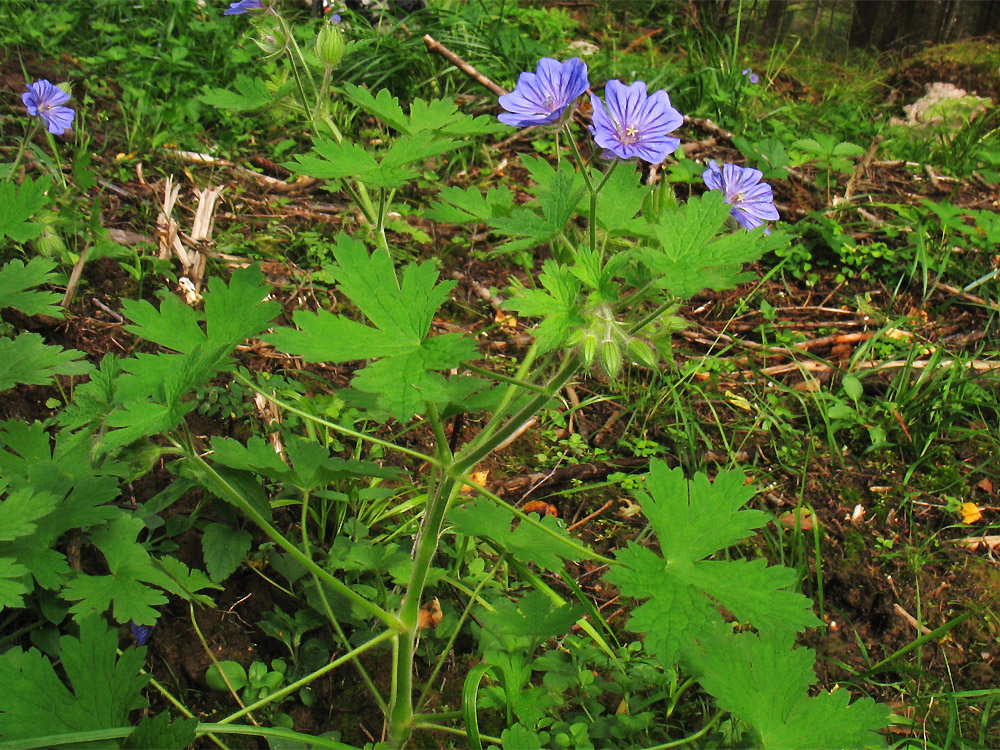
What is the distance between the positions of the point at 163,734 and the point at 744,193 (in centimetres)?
126

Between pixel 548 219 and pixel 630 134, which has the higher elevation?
pixel 630 134

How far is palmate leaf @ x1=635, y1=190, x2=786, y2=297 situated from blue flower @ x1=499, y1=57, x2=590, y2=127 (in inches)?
9.7

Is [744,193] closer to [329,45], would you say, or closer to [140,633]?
[329,45]

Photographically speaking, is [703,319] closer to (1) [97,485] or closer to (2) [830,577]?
(2) [830,577]

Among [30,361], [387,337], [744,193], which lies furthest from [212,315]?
[744,193]

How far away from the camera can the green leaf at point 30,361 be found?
150 cm

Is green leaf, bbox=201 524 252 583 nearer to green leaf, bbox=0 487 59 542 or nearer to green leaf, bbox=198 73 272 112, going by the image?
green leaf, bbox=0 487 59 542

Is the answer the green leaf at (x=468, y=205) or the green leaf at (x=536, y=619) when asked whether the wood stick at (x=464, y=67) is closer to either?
the green leaf at (x=468, y=205)

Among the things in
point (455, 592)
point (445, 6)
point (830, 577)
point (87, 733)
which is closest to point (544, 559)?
point (455, 592)

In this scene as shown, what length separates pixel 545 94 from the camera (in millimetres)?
1284

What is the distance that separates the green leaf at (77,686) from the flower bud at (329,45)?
1117mm

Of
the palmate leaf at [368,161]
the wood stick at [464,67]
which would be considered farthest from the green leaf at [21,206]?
the wood stick at [464,67]

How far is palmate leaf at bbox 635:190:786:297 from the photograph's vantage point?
3.44ft

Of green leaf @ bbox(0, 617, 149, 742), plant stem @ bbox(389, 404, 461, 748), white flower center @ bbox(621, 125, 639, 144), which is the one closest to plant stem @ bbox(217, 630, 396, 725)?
plant stem @ bbox(389, 404, 461, 748)
